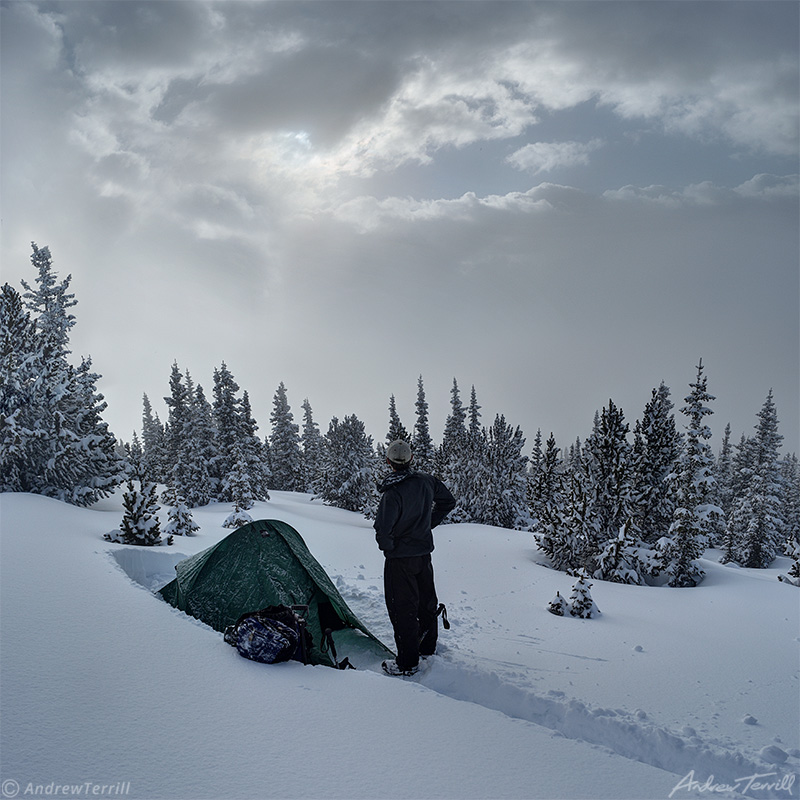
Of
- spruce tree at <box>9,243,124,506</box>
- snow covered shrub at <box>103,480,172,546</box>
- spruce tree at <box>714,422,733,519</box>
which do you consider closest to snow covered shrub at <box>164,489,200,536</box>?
snow covered shrub at <box>103,480,172,546</box>

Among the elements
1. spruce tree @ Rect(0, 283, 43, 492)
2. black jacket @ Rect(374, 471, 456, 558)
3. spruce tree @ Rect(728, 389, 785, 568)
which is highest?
spruce tree @ Rect(0, 283, 43, 492)

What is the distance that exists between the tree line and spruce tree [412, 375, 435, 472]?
284 mm

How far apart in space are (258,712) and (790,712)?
17.1 ft

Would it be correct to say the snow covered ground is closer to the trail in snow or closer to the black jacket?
the trail in snow

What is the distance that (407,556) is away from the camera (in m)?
5.42

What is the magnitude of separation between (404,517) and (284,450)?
51328mm

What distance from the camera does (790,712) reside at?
4547 millimetres

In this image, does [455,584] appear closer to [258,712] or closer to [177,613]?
[177,613]

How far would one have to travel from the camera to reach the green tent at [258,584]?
5.99 m

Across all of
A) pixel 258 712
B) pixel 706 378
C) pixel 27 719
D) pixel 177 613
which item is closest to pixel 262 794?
pixel 258 712

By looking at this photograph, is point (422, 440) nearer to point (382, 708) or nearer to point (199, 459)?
point (199, 459)

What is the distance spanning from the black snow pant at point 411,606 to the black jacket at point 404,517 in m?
0.16

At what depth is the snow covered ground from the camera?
108 inches

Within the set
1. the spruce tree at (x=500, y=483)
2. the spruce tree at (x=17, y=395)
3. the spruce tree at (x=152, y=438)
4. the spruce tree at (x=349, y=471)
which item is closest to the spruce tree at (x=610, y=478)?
the spruce tree at (x=500, y=483)
